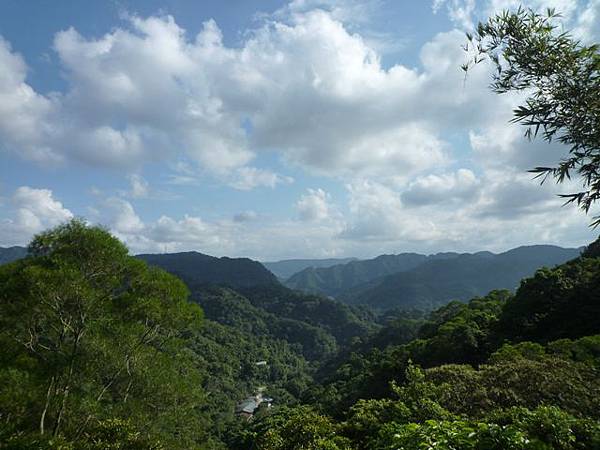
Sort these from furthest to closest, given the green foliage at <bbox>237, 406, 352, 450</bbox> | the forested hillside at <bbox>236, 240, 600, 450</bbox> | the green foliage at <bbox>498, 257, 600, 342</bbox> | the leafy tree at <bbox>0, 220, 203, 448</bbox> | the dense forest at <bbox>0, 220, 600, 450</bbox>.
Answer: the green foliage at <bbox>498, 257, 600, 342</bbox>
the leafy tree at <bbox>0, 220, 203, 448</bbox>
the green foliage at <bbox>237, 406, 352, 450</bbox>
the dense forest at <bbox>0, 220, 600, 450</bbox>
the forested hillside at <bbox>236, 240, 600, 450</bbox>

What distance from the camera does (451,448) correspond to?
16.2 ft

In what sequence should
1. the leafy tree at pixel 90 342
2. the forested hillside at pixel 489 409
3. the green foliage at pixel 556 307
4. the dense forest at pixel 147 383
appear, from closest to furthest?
the forested hillside at pixel 489 409 → the dense forest at pixel 147 383 → the leafy tree at pixel 90 342 → the green foliage at pixel 556 307

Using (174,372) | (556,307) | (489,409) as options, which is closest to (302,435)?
(489,409)

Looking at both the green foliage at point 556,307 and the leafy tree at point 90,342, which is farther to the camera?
the green foliage at point 556,307

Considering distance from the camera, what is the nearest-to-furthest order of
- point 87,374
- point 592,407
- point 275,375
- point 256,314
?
point 592,407 < point 87,374 < point 275,375 < point 256,314

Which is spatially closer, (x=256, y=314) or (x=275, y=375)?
(x=275, y=375)

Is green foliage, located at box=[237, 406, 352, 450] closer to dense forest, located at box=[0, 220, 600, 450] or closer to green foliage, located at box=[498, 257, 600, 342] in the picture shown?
dense forest, located at box=[0, 220, 600, 450]

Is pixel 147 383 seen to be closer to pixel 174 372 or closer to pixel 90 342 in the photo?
pixel 174 372

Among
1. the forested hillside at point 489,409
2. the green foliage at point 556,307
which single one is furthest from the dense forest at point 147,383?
the green foliage at point 556,307

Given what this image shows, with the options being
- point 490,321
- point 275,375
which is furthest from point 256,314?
point 490,321

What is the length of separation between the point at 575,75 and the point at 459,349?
108 ft

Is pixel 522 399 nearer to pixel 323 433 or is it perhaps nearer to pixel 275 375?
pixel 323 433

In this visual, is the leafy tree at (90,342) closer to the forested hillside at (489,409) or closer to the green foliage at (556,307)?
the forested hillside at (489,409)

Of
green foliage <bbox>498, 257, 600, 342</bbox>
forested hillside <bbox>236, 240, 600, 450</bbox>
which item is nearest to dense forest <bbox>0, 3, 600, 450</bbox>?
forested hillside <bbox>236, 240, 600, 450</bbox>
